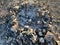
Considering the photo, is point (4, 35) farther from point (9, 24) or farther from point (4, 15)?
point (4, 15)

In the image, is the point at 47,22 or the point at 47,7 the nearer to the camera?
the point at 47,22

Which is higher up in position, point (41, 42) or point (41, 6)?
point (41, 6)

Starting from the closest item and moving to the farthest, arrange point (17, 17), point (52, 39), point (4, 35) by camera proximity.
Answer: point (52, 39)
point (4, 35)
point (17, 17)

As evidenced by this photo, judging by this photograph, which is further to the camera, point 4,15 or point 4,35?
point 4,15

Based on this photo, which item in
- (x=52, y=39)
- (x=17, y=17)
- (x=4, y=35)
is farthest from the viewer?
(x=17, y=17)

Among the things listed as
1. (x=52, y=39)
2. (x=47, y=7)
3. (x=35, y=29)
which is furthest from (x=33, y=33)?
(x=47, y=7)

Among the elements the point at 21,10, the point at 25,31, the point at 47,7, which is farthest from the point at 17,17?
the point at 47,7

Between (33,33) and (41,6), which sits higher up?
(41,6)

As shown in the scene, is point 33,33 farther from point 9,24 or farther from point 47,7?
point 47,7

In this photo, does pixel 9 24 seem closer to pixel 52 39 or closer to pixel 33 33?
pixel 33 33
